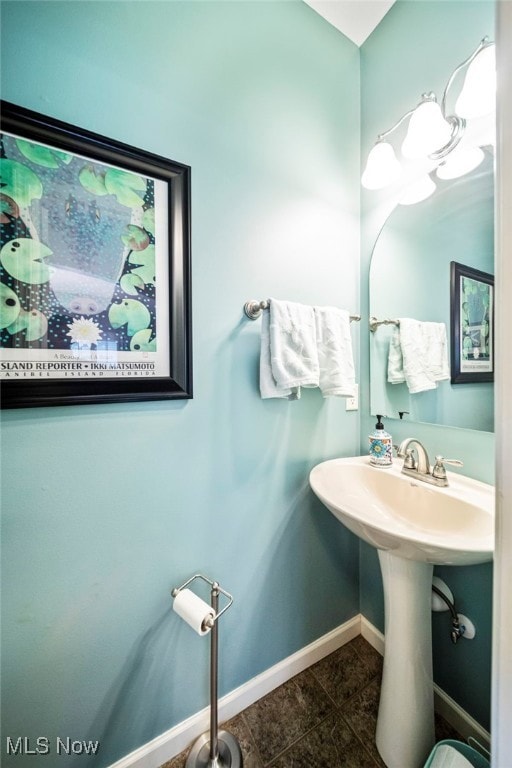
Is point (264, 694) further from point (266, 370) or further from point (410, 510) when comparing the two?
point (266, 370)

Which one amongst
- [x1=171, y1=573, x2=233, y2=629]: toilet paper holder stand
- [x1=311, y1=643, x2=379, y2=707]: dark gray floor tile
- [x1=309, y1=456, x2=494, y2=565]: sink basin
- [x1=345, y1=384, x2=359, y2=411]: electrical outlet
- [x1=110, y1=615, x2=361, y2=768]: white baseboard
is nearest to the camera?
[x1=309, y1=456, x2=494, y2=565]: sink basin

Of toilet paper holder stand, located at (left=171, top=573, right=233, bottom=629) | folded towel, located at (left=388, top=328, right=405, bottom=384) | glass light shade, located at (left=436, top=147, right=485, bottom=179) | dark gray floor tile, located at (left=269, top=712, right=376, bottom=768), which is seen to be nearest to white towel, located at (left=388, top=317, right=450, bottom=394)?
folded towel, located at (left=388, top=328, right=405, bottom=384)

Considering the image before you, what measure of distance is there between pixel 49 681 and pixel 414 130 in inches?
81.1

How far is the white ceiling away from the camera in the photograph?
113cm

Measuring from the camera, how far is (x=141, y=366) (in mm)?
841

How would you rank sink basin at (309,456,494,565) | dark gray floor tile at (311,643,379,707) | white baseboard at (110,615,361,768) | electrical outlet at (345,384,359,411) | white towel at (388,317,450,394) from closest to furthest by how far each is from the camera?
sink basin at (309,456,494,565)
white baseboard at (110,615,361,768)
white towel at (388,317,450,394)
dark gray floor tile at (311,643,379,707)
electrical outlet at (345,384,359,411)

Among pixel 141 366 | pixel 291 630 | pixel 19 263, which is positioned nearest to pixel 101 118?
pixel 19 263

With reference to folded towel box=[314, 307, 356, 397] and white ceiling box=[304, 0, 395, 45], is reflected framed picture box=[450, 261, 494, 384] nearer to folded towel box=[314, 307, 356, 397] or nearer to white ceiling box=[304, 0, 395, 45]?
folded towel box=[314, 307, 356, 397]

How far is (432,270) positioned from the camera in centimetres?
103

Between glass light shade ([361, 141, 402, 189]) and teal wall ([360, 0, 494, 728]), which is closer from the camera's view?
teal wall ([360, 0, 494, 728])

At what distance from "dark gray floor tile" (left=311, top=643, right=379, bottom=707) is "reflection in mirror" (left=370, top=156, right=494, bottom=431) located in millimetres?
1096

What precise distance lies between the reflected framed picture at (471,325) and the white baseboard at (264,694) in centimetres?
117

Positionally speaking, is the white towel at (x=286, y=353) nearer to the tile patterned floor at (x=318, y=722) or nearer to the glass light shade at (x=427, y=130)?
the glass light shade at (x=427, y=130)

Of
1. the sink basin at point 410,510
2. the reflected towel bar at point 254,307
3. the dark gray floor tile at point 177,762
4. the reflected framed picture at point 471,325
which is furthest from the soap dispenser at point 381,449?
the dark gray floor tile at point 177,762
